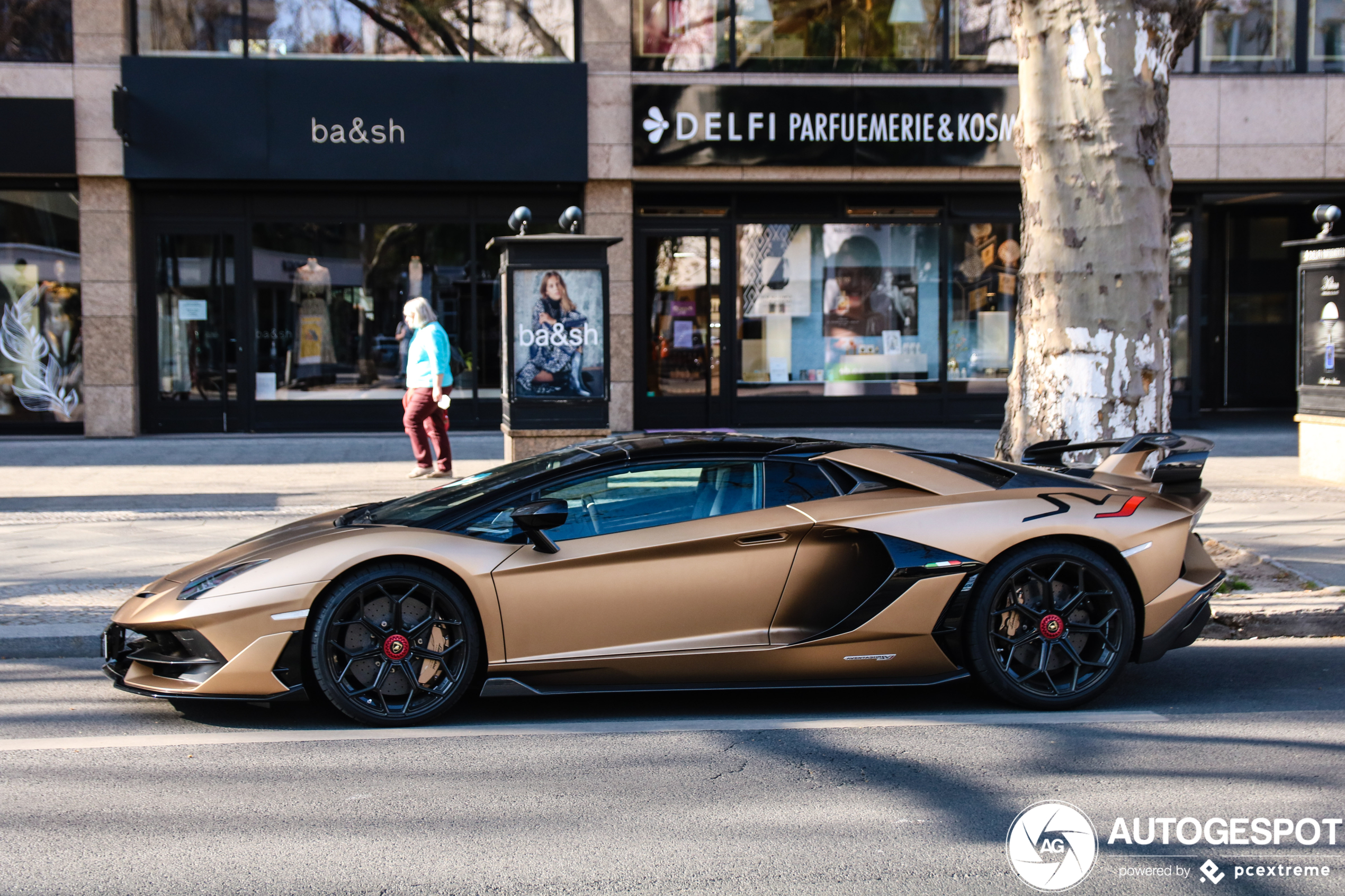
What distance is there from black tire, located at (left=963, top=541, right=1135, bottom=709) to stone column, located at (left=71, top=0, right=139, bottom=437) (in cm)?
1324

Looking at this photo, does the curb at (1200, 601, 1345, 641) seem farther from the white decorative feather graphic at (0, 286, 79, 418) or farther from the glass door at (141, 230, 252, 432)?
the white decorative feather graphic at (0, 286, 79, 418)

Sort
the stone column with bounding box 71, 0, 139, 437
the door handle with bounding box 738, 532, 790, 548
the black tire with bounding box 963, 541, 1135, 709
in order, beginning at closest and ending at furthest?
the door handle with bounding box 738, 532, 790, 548
the black tire with bounding box 963, 541, 1135, 709
the stone column with bounding box 71, 0, 139, 437

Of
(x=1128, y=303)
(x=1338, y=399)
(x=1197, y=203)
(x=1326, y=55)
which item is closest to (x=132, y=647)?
(x=1128, y=303)

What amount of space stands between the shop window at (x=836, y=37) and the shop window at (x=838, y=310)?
214cm

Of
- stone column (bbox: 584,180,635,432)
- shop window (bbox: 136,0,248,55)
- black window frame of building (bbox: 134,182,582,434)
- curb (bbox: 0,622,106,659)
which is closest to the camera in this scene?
curb (bbox: 0,622,106,659)

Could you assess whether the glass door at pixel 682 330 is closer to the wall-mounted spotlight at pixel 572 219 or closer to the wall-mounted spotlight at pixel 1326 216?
the wall-mounted spotlight at pixel 572 219

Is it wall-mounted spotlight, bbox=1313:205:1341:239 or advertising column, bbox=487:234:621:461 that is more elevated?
wall-mounted spotlight, bbox=1313:205:1341:239

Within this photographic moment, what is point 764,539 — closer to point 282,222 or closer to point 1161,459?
point 1161,459

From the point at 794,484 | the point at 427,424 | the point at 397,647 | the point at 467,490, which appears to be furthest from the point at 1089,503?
the point at 427,424

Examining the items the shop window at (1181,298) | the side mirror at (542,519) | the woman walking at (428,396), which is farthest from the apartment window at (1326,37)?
the side mirror at (542,519)

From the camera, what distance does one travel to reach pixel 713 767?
4.43 meters

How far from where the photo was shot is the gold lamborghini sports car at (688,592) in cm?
476

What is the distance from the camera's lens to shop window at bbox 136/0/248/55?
1523 cm

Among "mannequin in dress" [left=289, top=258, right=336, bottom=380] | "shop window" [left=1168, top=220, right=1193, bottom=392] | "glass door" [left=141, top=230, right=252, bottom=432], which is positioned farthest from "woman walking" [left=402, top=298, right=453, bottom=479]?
"shop window" [left=1168, top=220, right=1193, bottom=392]
